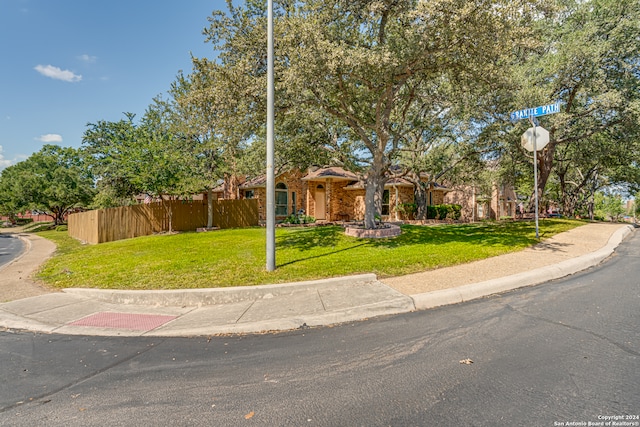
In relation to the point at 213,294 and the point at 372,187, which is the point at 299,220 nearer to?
the point at 372,187

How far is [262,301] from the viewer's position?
5.33 metres

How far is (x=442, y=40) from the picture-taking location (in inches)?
312

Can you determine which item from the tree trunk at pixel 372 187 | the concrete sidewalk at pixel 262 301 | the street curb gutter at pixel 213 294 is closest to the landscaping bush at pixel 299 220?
the tree trunk at pixel 372 187

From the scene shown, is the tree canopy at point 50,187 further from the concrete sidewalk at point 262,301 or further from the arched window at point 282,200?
the concrete sidewalk at point 262,301

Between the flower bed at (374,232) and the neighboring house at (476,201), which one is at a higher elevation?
the neighboring house at (476,201)

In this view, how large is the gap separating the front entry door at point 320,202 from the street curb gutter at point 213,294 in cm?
1677

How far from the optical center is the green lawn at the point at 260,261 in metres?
6.56

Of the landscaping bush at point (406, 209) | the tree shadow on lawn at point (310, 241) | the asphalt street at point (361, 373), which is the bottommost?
the asphalt street at point (361, 373)

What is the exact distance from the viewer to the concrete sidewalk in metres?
4.44

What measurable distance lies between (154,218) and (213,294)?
45.8 ft

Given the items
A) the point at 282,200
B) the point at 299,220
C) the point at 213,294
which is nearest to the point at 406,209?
the point at 299,220

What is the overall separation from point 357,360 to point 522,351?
1730mm

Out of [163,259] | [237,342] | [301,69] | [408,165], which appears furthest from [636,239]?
[163,259]

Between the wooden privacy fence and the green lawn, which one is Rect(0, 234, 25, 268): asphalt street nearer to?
the wooden privacy fence
